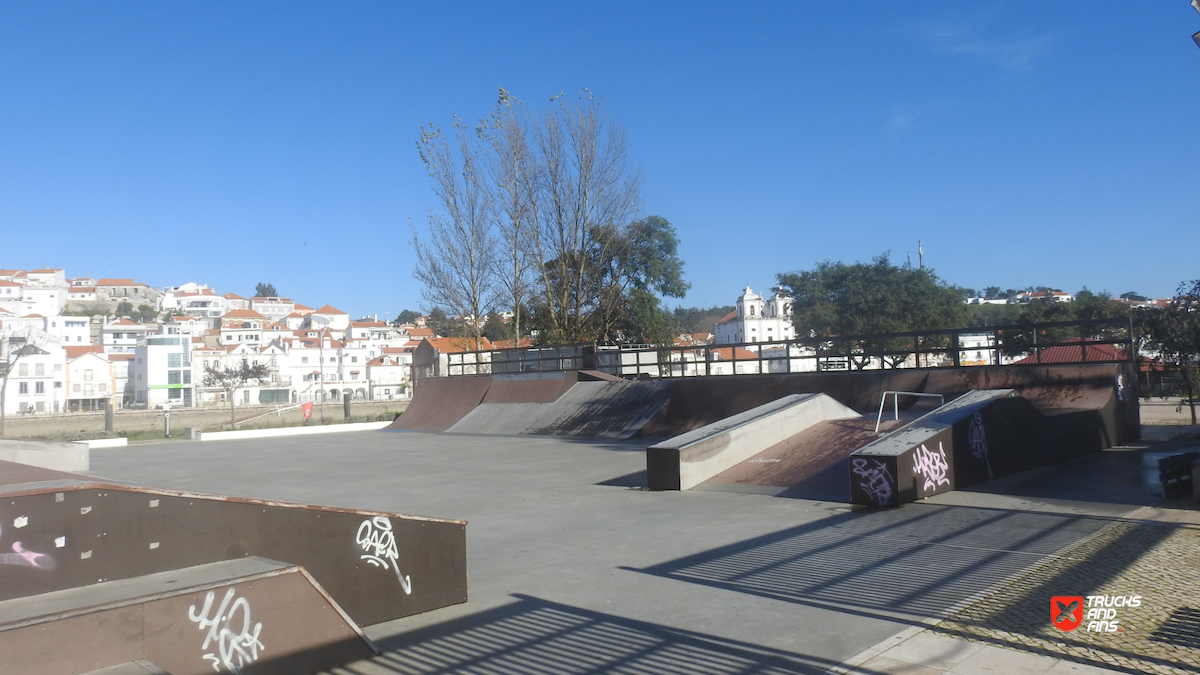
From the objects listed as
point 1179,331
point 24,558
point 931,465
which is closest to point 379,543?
point 24,558

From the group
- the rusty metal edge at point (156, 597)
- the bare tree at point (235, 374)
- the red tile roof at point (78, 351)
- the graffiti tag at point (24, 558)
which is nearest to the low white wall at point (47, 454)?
the graffiti tag at point (24, 558)

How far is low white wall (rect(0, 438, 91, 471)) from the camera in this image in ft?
37.6

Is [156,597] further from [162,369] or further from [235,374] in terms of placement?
[162,369]

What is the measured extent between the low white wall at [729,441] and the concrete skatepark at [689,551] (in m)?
0.22

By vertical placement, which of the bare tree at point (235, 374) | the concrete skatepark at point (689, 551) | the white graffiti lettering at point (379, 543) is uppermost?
the bare tree at point (235, 374)

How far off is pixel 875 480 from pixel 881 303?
52080 millimetres

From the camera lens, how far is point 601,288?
3416cm

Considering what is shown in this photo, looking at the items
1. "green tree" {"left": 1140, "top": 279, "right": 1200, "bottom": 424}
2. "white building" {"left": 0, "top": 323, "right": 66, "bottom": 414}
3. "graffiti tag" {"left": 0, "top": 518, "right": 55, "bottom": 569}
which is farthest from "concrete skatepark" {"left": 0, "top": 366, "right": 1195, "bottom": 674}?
"white building" {"left": 0, "top": 323, "right": 66, "bottom": 414}

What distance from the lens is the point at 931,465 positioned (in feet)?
32.8

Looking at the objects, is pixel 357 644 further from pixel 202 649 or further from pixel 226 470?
pixel 226 470

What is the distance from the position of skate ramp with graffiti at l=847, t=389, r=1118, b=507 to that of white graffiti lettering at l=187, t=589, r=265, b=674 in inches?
289

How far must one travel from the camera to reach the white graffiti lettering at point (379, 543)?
5.50 meters

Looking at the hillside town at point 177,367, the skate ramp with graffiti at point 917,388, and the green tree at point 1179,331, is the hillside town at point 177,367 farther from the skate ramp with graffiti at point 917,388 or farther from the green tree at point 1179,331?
the green tree at point 1179,331

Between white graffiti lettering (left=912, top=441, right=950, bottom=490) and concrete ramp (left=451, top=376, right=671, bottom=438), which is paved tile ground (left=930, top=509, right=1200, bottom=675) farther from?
concrete ramp (left=451, top=376, right=671, bottom=438)
